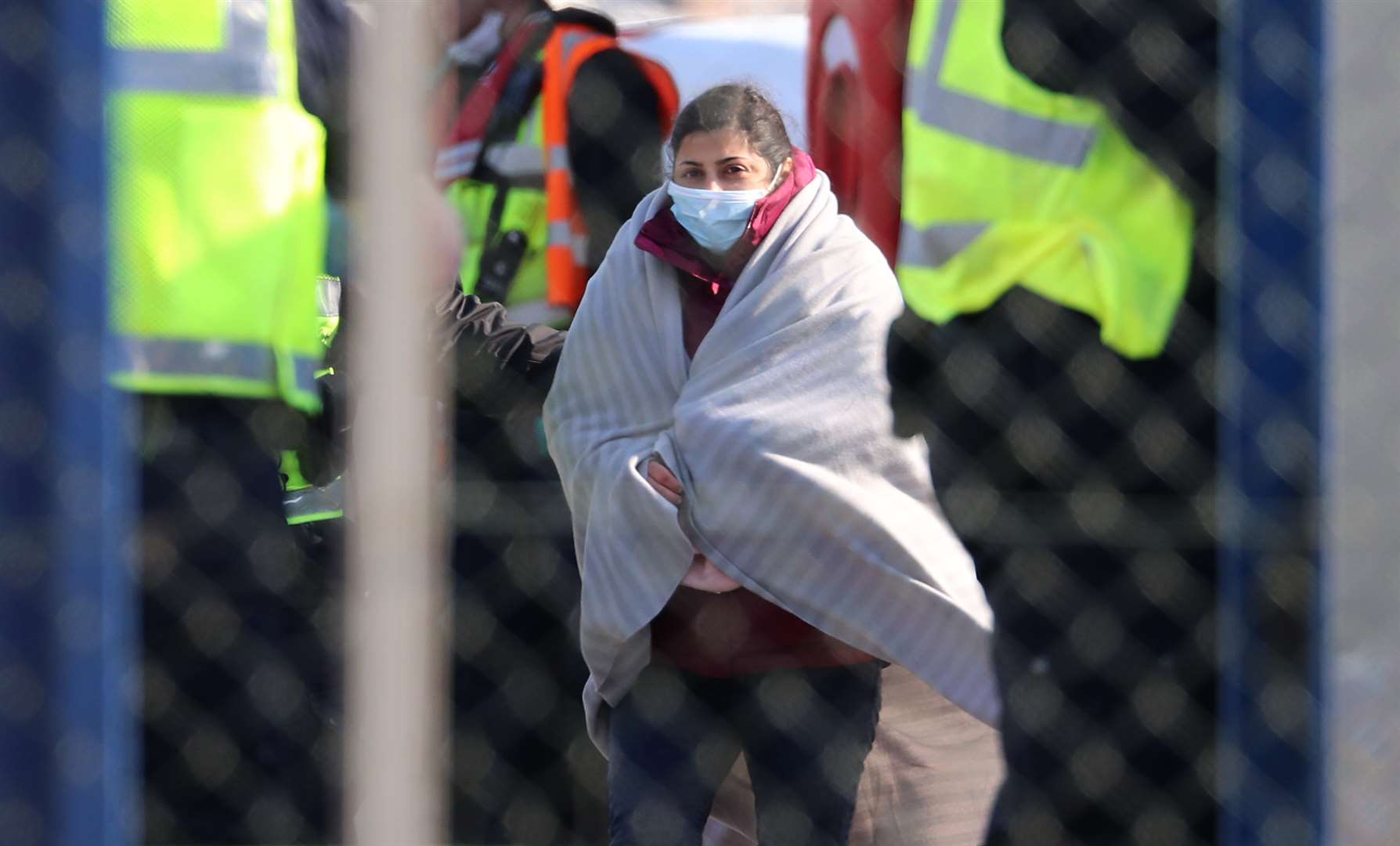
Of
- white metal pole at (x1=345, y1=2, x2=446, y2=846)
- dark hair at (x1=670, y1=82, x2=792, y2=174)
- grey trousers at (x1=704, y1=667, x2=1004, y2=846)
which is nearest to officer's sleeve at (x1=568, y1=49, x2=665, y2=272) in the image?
dark hair at (x1=670, y1=82, x2=792, y2=174)

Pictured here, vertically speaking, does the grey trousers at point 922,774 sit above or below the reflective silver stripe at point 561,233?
below

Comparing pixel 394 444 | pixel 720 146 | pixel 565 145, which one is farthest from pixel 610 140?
pixel 394 444

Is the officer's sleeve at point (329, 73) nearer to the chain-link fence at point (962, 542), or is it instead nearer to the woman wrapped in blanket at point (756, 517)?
the chain-link fence at point (962, 542)

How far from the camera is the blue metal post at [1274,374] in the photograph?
1745 millimetres

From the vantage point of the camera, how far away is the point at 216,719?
2260 millimetres

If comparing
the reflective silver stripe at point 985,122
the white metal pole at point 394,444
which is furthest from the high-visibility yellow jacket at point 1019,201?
the white metal pole at point 394,444

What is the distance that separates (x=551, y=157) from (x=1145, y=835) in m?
1.18

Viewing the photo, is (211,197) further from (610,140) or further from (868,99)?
(868,99)

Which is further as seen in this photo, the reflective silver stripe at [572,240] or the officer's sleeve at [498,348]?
the reflective silver stripe at [572,240]

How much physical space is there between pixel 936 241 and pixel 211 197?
2.93 ft

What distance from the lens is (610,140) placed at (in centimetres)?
245

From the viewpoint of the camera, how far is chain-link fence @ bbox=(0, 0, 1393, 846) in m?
1.77

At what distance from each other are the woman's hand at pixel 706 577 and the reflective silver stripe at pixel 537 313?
47 centimetres

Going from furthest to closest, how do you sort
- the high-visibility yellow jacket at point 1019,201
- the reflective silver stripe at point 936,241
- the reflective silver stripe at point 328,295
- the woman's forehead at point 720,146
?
1. the reflective silver stripe at point 328,295
2. the woman's forehead at point 720,146
3. the reflective silver stripe at point 936,241
4. the high-visibility yellow jacket at point 1019,201
